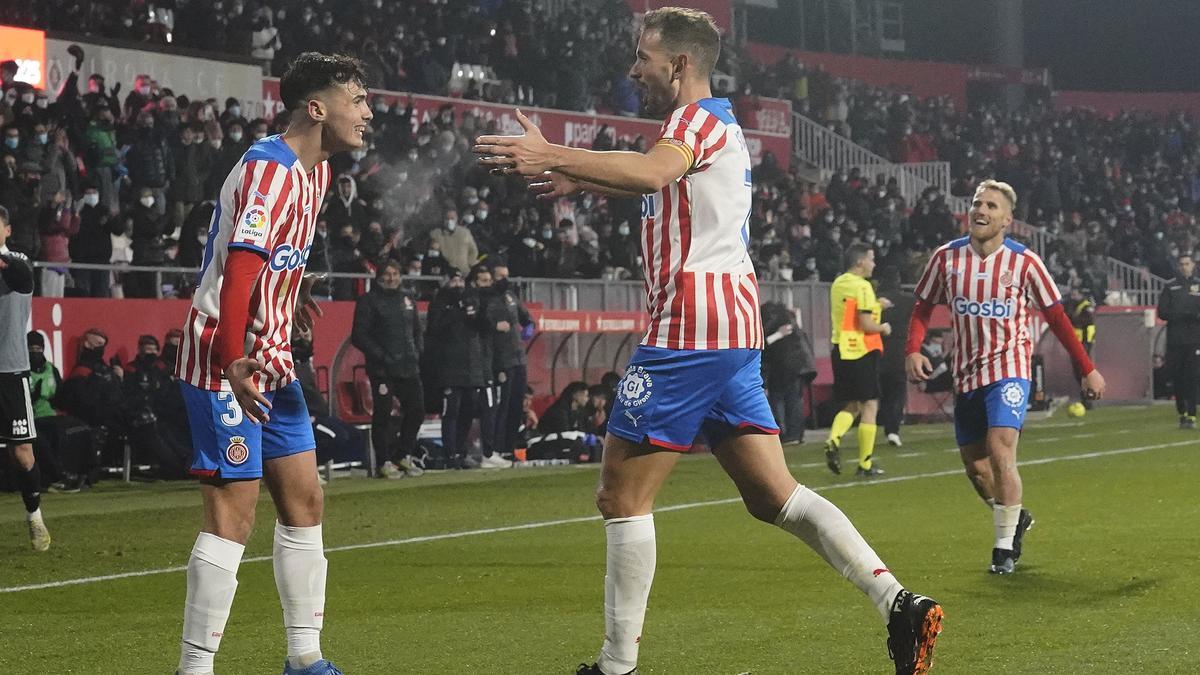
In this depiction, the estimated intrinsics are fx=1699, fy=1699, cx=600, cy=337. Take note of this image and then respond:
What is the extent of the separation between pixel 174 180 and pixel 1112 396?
688 inches

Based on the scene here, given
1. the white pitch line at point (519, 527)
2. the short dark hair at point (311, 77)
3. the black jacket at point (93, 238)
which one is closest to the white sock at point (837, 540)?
the short dark hair at point (311, 77)

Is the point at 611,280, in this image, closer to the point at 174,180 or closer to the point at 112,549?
the point at 174,180

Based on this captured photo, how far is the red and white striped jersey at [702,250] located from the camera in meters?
5.47

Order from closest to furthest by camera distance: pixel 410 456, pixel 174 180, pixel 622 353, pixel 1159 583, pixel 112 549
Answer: pixel 1159 583 → pixel 112 549 → pixel 410 456 → pixel 174 180 → pixel 622 353

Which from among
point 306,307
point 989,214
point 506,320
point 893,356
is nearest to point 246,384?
point 306,307

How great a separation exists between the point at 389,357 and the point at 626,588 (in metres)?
11.1

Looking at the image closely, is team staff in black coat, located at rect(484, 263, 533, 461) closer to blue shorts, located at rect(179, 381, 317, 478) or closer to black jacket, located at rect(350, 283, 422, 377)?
black jacket, located at rect(350, 283, 422, 377)

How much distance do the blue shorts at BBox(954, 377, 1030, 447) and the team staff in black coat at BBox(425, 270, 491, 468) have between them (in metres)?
8.65

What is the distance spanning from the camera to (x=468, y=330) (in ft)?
57.2

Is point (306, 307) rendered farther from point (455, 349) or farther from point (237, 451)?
point (455, 349)

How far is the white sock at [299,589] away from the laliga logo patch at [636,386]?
115 cm

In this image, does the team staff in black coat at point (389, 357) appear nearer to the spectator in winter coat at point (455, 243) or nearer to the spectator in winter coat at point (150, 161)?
the spectator in winter coat at point (150, 161)

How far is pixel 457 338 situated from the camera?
1742cm

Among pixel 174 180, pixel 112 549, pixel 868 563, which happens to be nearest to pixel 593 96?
pixel 174 180
